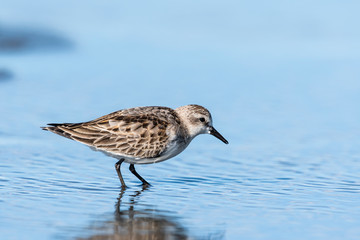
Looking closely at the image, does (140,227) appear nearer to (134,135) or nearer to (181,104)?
(134,135)

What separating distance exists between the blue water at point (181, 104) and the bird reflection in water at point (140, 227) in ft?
0.06

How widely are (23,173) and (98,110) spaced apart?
461cm

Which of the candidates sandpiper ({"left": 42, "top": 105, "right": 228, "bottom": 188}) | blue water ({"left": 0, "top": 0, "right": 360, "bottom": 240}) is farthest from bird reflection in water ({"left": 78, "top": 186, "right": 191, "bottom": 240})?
sandpiper ({"left": 42, "top": 105, "right": 228, "bottom": 188})

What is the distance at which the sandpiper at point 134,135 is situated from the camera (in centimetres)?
953

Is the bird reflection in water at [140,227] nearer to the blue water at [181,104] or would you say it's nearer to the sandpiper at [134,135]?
the blue water at [181,104]

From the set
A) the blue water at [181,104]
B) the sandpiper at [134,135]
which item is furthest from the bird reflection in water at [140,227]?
the sandpiper at [134,135]

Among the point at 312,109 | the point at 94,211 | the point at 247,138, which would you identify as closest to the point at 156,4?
the point at 312,109

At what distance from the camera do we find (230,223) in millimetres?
7359

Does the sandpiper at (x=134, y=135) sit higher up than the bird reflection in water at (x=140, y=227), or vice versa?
the sandpiper at (x=134, y=135)

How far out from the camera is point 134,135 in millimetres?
9602

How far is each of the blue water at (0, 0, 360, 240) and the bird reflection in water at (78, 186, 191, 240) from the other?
0.06 ft

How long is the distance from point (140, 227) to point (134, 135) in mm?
2564

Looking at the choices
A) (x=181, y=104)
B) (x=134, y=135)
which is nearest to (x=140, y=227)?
(x=134, y=135)

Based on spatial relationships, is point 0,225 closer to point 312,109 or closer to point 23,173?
point 23,173
